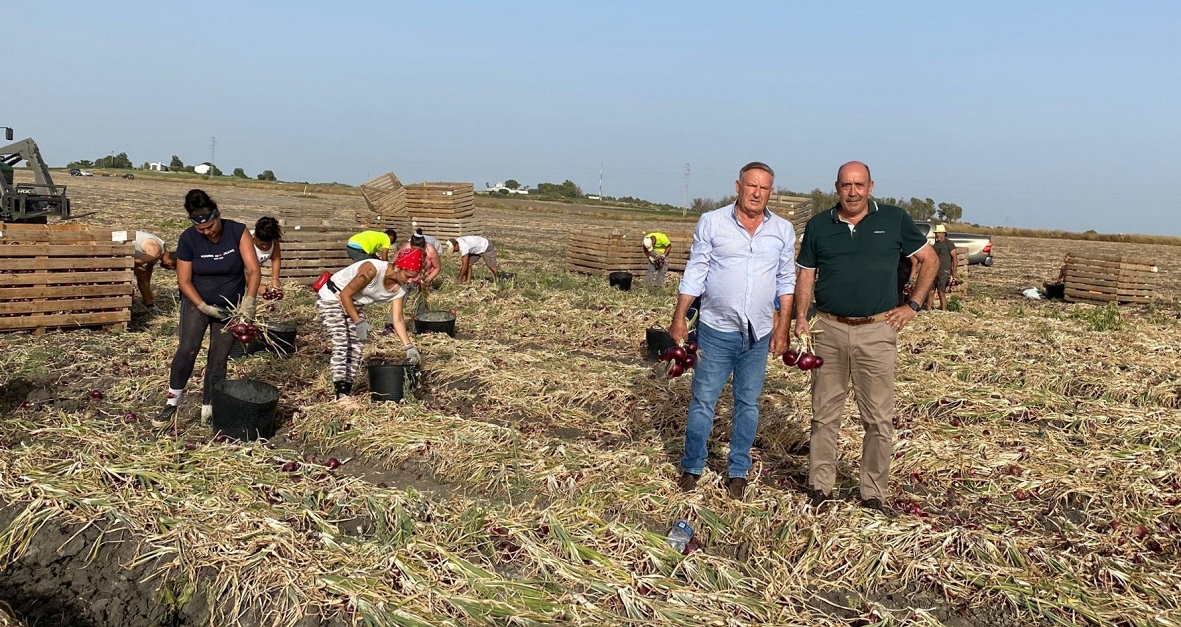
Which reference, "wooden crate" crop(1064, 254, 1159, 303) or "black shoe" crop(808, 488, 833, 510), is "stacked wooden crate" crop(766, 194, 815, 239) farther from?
"black shoe" crop(808, 488, 833, 510)

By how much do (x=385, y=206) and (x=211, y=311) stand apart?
701 inches

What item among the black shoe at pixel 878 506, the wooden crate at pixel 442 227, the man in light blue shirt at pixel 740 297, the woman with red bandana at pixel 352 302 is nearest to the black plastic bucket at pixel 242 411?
the woman with red bandana at pixel 352 302

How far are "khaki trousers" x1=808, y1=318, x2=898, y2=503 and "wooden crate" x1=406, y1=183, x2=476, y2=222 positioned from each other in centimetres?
1842

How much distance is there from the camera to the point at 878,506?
5.10 m

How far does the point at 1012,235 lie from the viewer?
51062mm

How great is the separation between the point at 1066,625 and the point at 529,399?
4469mm

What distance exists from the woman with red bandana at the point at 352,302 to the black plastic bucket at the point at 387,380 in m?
0.29

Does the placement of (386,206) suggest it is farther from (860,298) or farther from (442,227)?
(860,298)

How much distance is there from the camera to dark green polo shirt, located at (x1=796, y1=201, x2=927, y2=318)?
15.6 feet

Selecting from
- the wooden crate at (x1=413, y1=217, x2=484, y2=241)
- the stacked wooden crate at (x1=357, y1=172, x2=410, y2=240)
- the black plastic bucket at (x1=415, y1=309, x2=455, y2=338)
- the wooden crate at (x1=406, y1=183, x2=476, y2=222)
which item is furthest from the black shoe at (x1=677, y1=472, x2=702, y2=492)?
the wooden crate at (x1=406, y1=183, x2=476, y2=222)

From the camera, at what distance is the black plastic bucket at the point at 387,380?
23.2 ft

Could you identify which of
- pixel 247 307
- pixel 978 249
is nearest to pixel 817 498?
pixel 247 307

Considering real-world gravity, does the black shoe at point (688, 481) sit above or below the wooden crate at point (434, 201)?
below

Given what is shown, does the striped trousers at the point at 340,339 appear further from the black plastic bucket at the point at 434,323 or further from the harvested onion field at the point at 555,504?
the black plastic bucket at the point at 434,323
